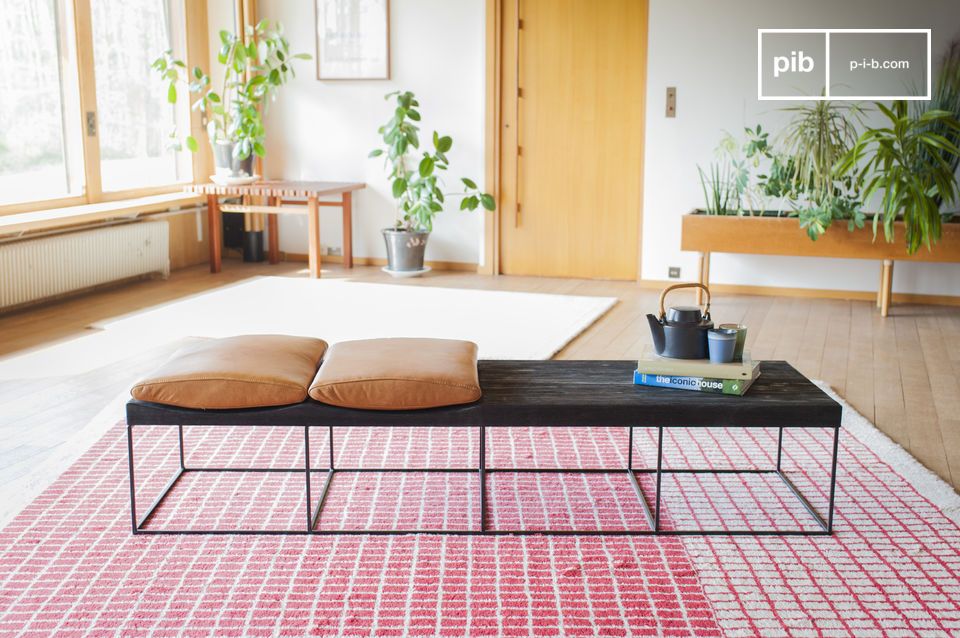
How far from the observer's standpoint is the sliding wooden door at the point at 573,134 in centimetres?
645

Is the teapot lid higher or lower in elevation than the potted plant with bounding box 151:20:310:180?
lower

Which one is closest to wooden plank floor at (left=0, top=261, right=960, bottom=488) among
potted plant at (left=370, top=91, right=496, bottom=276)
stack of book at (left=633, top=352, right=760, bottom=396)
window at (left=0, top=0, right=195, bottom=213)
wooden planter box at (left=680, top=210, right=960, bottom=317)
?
potted plant at (left=370, top=91, right=496, bottom=276)

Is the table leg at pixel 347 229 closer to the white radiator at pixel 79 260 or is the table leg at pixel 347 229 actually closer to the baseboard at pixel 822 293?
the white radiator at pixel 79 260

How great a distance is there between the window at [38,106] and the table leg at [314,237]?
1401mm

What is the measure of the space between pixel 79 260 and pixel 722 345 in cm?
445

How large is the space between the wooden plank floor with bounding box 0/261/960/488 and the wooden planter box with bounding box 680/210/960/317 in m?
0.33

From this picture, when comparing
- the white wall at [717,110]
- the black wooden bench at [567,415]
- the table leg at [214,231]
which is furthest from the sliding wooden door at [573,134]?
the black wooden bench at [567,415]

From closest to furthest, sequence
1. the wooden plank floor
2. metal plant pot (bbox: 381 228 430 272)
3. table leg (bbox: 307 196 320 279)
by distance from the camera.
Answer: the wooden plank floor
table leg (bbox: 307 196 320 279)
metal plant pot (bbox: 381 228 430 272)

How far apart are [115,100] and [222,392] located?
14.7 feet

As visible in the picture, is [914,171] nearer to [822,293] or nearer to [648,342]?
[822,293]

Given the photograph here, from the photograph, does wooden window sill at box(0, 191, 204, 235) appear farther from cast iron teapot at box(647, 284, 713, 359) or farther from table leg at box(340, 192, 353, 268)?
cast iron teapot at box(647, 284, 713, 359)

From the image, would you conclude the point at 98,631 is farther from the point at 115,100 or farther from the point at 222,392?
the point at 115,100

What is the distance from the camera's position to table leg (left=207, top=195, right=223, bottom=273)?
6.83 meters

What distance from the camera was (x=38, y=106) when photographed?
18.4 ft
